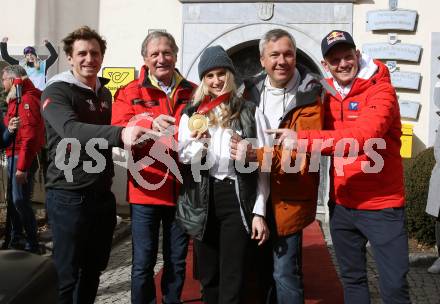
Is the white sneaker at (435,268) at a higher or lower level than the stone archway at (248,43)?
lower

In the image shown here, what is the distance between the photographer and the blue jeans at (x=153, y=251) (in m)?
3.13

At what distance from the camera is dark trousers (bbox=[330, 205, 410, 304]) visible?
2.83 metres

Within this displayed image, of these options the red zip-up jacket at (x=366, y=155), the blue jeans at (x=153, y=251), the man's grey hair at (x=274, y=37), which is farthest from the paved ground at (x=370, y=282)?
the man's grey hair at (x=274, y=37)

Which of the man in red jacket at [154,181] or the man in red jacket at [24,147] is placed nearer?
the man in red jacket at [154,181]

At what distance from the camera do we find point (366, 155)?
283 centimetres

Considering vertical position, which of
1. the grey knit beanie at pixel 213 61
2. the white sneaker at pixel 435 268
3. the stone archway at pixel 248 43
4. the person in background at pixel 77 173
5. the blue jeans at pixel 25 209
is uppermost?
the stone archway at pixel 248 43

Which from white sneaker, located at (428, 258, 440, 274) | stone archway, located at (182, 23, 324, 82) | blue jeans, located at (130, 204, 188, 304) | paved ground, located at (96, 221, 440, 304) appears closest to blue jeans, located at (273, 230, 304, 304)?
blue jeans, located at (130, 204, 188, 304)

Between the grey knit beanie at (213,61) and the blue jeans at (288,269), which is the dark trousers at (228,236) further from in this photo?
the grey knit beanie at (213,61)

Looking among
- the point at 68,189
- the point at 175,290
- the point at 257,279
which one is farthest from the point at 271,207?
the point at 68,189

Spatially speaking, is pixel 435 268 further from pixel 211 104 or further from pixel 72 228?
pixel 72 228

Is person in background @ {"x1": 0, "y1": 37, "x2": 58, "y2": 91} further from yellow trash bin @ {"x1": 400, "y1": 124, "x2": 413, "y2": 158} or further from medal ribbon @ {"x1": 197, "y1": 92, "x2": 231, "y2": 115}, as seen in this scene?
medal ribbon @ {"x1": 197, "y1": 92, "x2": 231, "y2": 115}

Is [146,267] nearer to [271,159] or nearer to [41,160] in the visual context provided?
[271,159]

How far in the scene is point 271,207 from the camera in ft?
9.60

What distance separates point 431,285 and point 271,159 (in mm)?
2856
